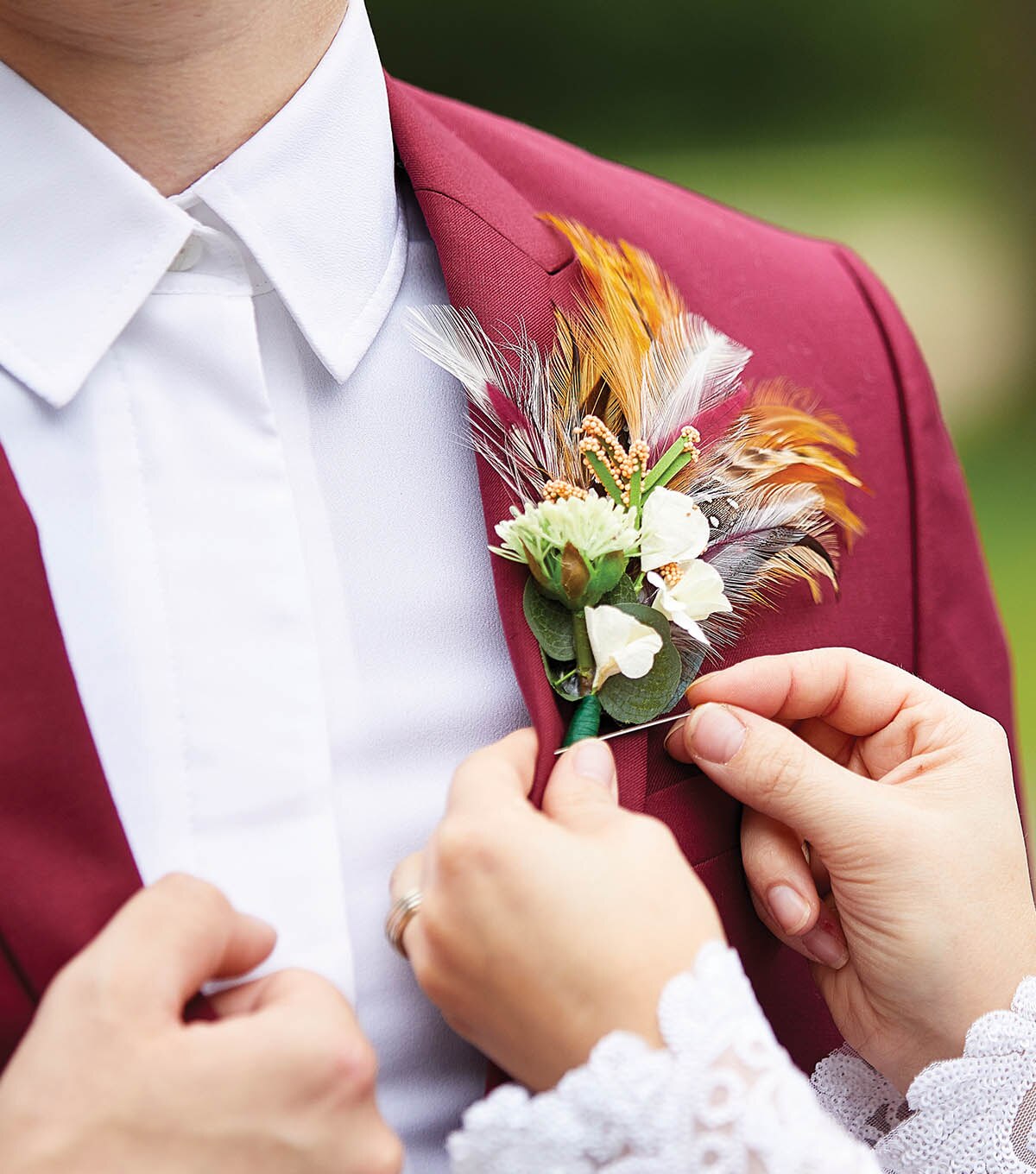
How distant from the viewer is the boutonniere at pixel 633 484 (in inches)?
29.8

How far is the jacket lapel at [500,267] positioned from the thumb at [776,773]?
5 cm

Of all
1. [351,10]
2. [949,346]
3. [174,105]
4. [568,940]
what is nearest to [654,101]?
[949,346]

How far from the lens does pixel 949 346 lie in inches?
107

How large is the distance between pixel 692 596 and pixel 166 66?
466mm

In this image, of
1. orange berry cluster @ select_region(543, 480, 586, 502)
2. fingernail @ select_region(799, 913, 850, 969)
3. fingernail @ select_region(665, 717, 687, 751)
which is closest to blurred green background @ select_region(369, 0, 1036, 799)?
orange berry cluster @ select_region(543, 480, 586, 502)

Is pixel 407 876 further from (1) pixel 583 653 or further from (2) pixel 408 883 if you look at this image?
(1) pixel 583 653

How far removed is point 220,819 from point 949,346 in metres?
2.45

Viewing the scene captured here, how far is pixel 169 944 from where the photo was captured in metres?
0.57

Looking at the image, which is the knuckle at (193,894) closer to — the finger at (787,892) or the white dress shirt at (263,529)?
the white dress shirt at (263,529)

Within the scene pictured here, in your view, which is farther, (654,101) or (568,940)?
(654,101)

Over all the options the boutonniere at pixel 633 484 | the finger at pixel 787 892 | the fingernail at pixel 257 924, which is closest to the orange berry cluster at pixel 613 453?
the boutonniere at pixel 633 484

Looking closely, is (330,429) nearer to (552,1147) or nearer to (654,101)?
(552,1147)

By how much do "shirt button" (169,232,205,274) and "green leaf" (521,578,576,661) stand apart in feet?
0.97

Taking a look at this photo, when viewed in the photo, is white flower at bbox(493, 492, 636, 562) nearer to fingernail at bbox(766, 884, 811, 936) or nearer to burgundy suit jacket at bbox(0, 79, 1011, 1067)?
burgundy suit jacket at bbox(0, 79, 1011, 1067)
